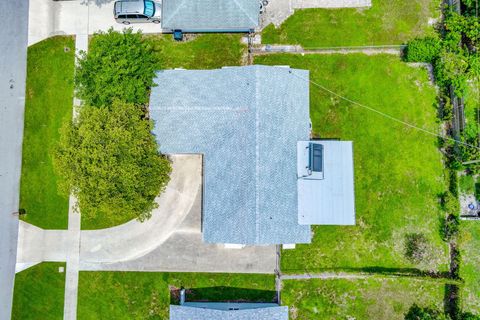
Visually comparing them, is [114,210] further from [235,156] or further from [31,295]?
[31,295]

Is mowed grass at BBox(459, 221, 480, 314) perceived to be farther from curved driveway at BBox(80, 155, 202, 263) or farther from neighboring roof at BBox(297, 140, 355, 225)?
curved driveway at BBox(80, 155, 202, 263)

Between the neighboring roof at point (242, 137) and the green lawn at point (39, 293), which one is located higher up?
the neighboring roof at point (242, 137)

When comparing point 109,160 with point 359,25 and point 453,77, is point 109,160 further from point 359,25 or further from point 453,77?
point 453,77

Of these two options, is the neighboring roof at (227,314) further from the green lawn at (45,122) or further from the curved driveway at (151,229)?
the green lawn at (45,122)

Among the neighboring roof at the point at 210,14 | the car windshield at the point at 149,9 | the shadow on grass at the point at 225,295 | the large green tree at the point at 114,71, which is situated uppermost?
the car windshield at the point at 149,9

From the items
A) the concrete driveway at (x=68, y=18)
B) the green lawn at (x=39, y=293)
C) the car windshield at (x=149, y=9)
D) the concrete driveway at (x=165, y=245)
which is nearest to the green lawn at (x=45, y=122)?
the concrete driveway at (x=68, y=18)

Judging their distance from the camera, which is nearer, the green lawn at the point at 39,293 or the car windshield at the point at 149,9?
the green lawn at the point at 39,293

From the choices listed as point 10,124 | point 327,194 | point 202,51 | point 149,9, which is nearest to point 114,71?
point 149,9
